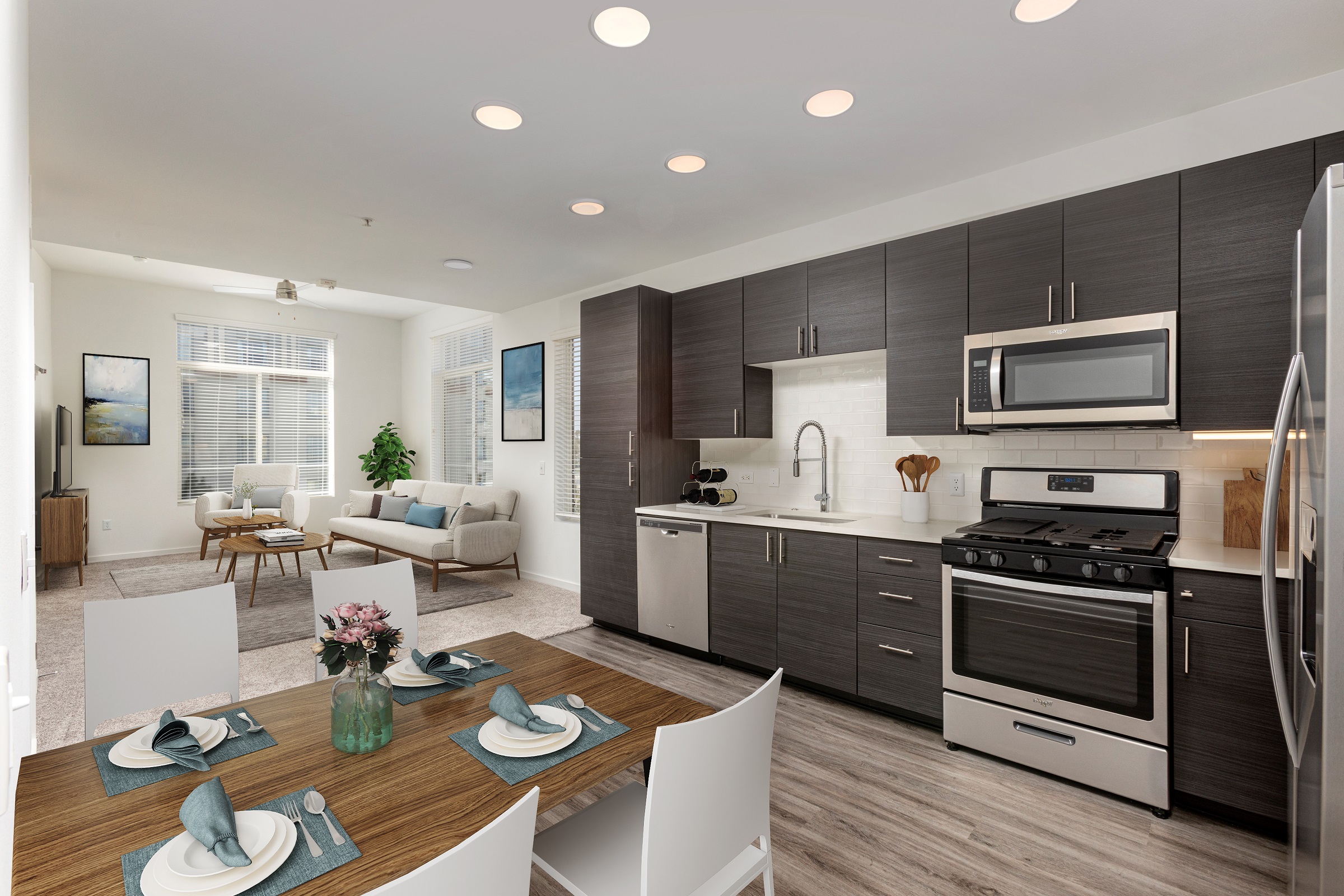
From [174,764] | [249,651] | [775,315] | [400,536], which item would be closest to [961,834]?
[174,764]

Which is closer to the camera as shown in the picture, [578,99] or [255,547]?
[578,99]

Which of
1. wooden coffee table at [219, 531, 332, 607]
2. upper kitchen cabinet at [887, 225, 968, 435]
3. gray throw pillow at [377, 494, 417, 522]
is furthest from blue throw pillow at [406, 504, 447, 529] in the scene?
A: upper kitchen cabinet at [887, 225, 968, 435]

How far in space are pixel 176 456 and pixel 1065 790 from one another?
8599 mm

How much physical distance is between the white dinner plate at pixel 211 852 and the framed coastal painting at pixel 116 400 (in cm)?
771

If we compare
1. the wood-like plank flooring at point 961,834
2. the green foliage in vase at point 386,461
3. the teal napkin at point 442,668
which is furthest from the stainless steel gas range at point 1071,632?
the green foliage in vase at point 386,461

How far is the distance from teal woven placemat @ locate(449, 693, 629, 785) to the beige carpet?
182 cm

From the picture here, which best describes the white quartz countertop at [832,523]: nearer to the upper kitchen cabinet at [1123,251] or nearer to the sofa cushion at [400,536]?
the upper kitchen cabinet at [1123,251]

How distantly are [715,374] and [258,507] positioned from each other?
5.98 metres

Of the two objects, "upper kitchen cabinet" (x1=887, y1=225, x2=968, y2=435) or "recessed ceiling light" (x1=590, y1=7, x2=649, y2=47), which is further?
"upper kitchen cabinet" (x1=887, y1=225, x2=968, y2=435)

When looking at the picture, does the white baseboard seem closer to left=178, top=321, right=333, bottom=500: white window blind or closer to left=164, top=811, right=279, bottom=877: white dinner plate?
left=178, top=321, right=333, bottom=500: white window blind

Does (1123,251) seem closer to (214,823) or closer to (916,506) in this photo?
(916,506)

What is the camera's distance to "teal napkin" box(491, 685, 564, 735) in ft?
4.56

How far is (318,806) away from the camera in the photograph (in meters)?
1.11

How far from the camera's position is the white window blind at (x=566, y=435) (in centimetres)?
568
